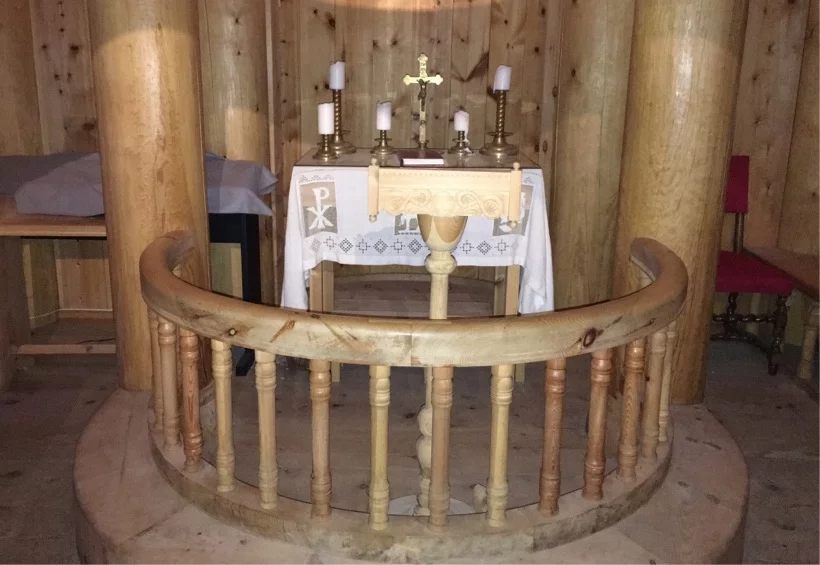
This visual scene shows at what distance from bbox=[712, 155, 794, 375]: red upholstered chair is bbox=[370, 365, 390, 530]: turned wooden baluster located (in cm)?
253

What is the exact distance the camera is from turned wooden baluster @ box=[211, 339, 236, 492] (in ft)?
7.06

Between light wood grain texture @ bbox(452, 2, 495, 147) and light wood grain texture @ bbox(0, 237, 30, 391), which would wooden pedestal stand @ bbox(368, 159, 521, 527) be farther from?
light wood grain texture @ bbox(452, 2, 495, 147)

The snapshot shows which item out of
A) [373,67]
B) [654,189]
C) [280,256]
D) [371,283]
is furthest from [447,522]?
[373,67]

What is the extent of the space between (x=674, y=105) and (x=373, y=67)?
2314 mm

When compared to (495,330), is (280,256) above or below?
below

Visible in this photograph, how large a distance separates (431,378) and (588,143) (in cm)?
233

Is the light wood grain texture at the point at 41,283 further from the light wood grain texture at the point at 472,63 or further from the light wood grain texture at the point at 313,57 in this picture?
the light wood grain texture at the point at 472,63

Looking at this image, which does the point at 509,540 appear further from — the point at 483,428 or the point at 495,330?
the point at 483,428

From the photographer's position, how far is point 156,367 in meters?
2.52

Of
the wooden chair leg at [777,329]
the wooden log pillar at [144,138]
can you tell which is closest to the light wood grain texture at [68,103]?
the wooden log pillar at [144,138]

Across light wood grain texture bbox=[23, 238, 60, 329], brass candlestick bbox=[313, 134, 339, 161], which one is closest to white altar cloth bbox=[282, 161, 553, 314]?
brass candlestick bbox=[313, 134, 339, 161]

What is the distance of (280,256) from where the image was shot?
15.6 feet

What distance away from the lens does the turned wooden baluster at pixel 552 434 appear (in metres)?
2.06

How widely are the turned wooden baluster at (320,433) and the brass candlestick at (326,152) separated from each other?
1.78 metres
